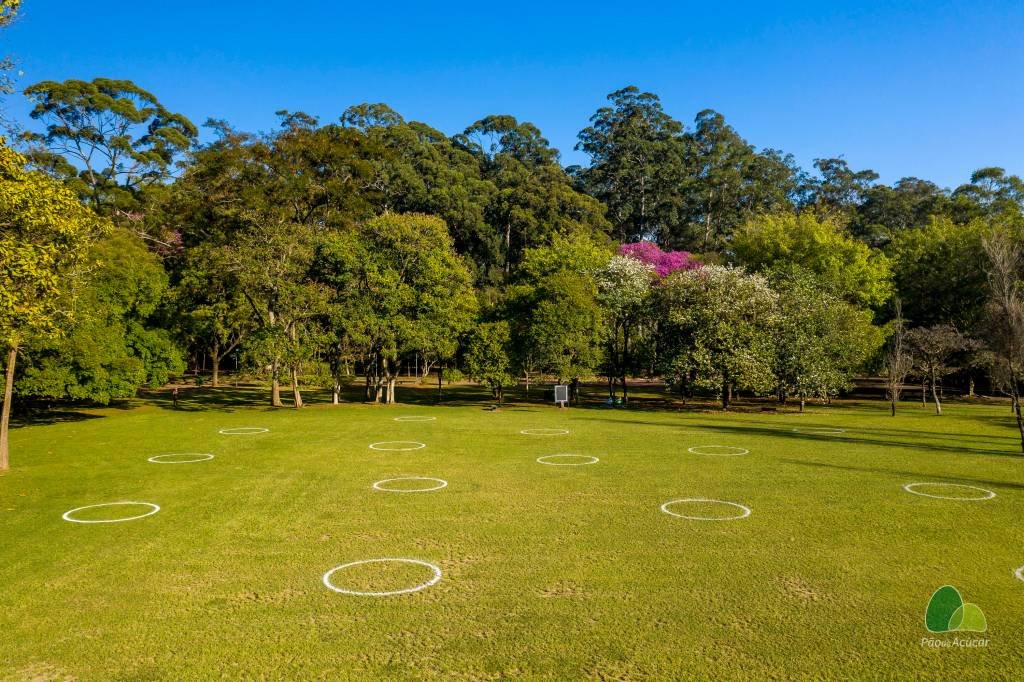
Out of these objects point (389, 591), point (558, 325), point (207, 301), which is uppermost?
point (207, 301)

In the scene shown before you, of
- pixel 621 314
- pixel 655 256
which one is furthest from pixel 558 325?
pixel 655 256

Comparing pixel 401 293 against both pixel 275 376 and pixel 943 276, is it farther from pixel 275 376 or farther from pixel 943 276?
pixel 943 276

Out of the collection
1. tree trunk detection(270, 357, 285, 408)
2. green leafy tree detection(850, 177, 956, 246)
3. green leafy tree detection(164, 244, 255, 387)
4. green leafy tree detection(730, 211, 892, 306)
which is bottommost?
tree trunk detection(270, 357, 285, 408)

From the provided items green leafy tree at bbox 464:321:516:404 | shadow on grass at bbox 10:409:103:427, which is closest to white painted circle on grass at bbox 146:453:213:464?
shadow on grass at bbox 10:409:103:427

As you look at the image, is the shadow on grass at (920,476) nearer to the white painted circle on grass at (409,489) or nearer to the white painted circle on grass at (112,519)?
the white painted circle on grass at (409,489)

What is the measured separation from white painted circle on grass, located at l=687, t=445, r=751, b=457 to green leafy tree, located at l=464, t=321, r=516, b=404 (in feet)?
A: 57.0

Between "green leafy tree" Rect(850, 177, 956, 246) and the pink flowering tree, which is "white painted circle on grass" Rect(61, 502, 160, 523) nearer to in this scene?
the pink flowering tree

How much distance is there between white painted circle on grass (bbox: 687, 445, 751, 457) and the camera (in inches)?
790

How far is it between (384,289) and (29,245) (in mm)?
22224

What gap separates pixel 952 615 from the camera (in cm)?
792

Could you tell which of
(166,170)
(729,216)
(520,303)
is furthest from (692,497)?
(729,216)

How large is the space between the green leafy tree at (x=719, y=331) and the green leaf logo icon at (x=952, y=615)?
2604 centimetres

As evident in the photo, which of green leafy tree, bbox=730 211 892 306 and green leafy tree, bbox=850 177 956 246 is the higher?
green leafy tree, bbox=850 177 956 246

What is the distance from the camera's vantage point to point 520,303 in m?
40.9
